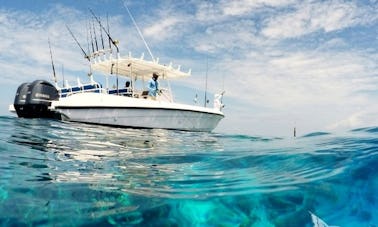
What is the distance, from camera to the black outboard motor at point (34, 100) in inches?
486

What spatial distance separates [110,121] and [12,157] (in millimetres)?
7680

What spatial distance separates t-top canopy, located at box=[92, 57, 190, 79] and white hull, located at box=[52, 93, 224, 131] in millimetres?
2522

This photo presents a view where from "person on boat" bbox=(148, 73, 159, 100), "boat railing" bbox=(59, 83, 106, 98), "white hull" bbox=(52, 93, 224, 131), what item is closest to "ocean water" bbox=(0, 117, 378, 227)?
"white hull" bbox=(52, 93, 224, 131)

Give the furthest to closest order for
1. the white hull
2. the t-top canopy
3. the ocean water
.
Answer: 1. the t-top canopy
2. the white hull
3. the ocean water

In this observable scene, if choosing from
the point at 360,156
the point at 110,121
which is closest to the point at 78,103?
the point at 110,121

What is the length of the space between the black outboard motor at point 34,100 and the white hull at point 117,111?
340mm

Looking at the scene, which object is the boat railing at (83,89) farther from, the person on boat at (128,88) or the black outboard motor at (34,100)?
the black outboard motor at (34,100)

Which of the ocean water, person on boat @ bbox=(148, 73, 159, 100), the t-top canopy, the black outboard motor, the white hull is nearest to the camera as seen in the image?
the ocean water

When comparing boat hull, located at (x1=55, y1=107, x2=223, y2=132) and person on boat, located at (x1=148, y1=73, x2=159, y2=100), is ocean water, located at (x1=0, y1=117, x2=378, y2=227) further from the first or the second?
person on boat, located at (x1=148, y1=73, x2=159, y2=100)

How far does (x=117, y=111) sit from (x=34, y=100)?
2.80 meters

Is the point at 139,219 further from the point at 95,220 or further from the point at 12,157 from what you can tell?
the point at 12,157

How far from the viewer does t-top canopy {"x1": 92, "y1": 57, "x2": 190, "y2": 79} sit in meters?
15.3

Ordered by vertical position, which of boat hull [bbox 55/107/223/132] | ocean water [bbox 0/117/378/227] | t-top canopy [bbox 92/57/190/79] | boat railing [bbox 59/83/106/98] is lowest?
ocean water [bbox 0/117/378/227]

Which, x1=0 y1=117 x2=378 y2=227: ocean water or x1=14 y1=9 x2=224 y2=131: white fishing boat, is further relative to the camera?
x1=14 y1=9 x2=224 y2=131: white fishing boat
